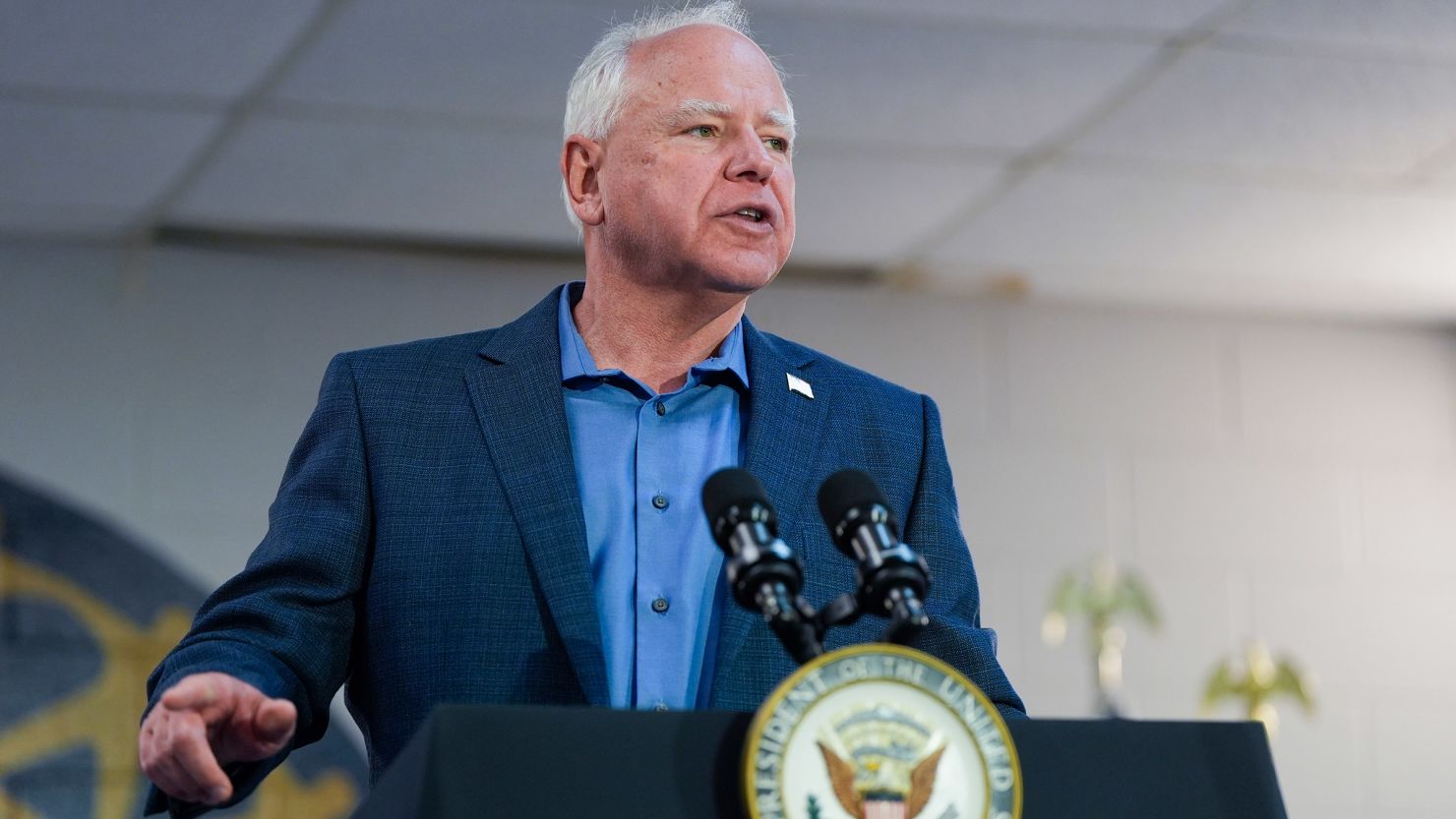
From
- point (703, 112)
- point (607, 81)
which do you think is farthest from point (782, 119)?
point (607, 81)

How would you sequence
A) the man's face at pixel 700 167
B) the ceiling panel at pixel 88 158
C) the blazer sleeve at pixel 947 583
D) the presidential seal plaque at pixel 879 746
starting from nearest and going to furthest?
the presidential seal plaque at pixel 879 746 < the blazer sleeve at pixel 947 583 < the man's face at pixel 700 167 < the ceiling panel at pixel 88 158

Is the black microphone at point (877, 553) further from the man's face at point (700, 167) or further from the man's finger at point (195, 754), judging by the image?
the man's face at point (700, 167)

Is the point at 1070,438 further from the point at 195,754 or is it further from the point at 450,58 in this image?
the point at 195,754

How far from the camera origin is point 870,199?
3.80m

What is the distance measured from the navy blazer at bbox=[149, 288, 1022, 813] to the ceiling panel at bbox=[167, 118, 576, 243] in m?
1.91

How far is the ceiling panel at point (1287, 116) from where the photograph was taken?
319 cm

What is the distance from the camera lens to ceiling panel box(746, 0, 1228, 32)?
291 cm

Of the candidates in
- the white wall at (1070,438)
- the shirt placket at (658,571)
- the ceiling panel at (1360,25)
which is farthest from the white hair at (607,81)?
the white wall at (1070,438)

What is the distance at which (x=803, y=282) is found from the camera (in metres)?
4.27

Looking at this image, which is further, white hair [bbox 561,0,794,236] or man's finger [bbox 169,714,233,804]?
white hair [bbox 561,0,794,236]

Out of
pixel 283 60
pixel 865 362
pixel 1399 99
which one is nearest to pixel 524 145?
pixel 283 60

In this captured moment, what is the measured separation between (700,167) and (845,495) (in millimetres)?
628

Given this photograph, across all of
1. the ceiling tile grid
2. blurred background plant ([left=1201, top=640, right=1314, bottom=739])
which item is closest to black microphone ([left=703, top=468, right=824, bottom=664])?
the ceiling tile grid

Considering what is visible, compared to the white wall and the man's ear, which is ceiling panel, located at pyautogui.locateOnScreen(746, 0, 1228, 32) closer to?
the man's ear
